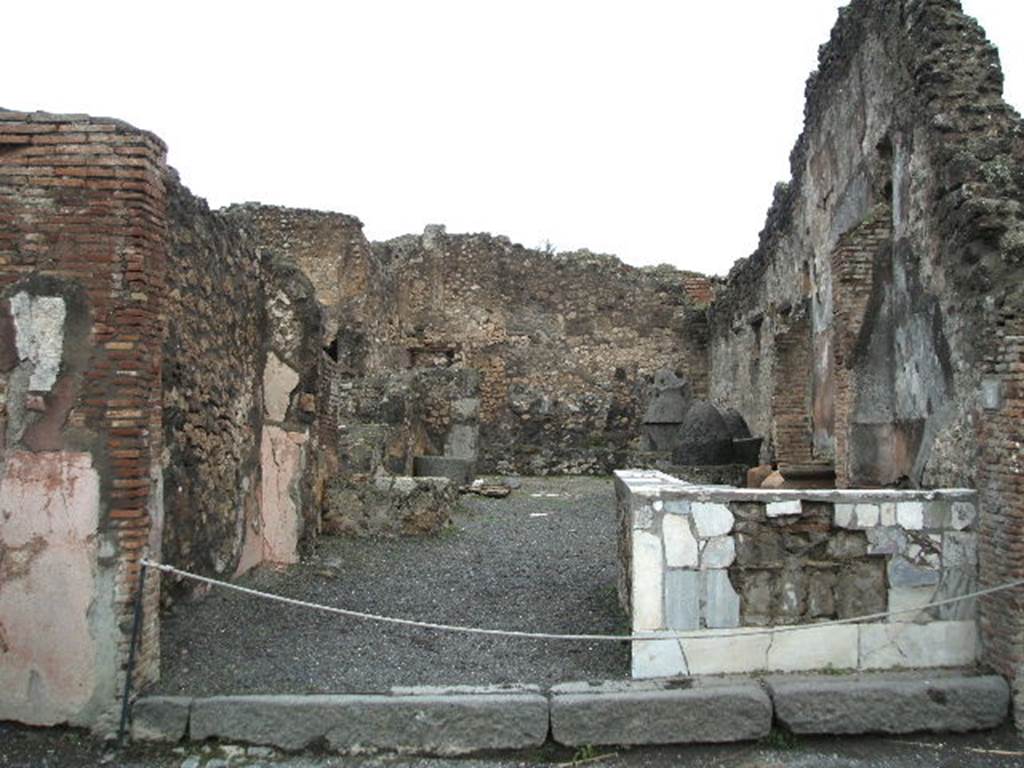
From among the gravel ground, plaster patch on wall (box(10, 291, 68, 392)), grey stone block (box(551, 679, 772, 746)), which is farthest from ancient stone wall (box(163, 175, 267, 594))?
grey stone block (box(551, 679, 772, 746))

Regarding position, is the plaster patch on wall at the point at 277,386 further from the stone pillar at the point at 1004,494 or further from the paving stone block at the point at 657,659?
the stone pillar at the point at 1004,494

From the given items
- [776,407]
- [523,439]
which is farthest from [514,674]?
[523,439]

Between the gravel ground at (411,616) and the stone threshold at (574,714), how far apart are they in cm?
21

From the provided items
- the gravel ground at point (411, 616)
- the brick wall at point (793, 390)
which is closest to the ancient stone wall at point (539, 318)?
the brick wall at point (793, 390)

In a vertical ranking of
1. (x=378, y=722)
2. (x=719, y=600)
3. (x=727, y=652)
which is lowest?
(x=378, y=722)

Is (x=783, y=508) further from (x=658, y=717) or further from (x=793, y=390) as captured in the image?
(x=793, y=390)

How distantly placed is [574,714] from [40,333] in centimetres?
316

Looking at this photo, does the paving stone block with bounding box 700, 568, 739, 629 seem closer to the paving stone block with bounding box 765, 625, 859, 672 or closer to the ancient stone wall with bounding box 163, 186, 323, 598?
the paving stone block with bounding box 765, 625, 859, 672

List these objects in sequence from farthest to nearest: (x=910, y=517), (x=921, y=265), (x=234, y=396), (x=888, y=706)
Answer: (x=234, y=396), (x=921, y=265), (x=910, y=517), (x=888, y=706)

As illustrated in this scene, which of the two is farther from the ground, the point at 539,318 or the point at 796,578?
the point at 539,318

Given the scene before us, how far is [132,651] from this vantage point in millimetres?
3982

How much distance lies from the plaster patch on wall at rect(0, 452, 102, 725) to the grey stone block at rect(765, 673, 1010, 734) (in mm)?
3354

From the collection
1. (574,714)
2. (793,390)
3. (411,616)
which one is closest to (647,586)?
(574,714)

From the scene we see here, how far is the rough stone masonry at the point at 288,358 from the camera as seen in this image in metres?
4.02
